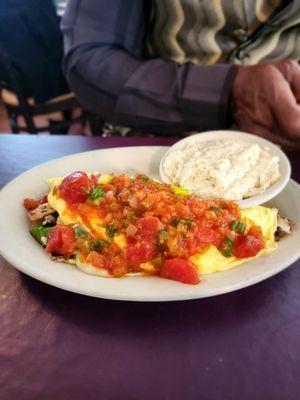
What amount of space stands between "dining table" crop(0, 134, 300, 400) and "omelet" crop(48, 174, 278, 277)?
0.16ft

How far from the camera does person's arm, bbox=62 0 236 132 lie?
126 cm

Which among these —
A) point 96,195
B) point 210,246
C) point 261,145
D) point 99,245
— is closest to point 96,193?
point 96,195

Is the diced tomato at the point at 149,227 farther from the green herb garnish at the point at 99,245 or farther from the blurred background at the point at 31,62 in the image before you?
the blurred background at the point at 31,62

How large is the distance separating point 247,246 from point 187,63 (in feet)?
2.48

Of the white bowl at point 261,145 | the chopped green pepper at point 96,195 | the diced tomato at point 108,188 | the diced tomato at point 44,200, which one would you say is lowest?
the white bowl at point 261,145

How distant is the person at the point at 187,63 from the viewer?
1.19m

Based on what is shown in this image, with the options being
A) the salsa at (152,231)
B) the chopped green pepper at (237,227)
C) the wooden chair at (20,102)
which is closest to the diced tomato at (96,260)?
the salsa at (152,231)

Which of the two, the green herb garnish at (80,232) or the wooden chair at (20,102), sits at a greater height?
the green herb garnish at (80,232)

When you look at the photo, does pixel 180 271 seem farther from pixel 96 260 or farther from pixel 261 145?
pixel 261 145

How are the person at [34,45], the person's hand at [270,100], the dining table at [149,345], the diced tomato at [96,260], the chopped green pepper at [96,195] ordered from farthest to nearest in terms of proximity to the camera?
1. the person at [34,45]
2. the person's hand at [270,100]
3. the chopped green pepper at [96,195]
4. the diced tomato at [96,260]
5. the dining table at [149,345]

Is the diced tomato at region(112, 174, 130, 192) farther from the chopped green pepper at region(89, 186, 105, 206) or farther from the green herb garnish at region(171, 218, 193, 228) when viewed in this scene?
the green herb garnish at region(171, 218, 193, 228)

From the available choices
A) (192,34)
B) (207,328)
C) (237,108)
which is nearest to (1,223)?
(207,328)

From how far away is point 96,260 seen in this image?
2.28ft

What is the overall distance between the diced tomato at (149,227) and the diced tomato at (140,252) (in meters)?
0.01
